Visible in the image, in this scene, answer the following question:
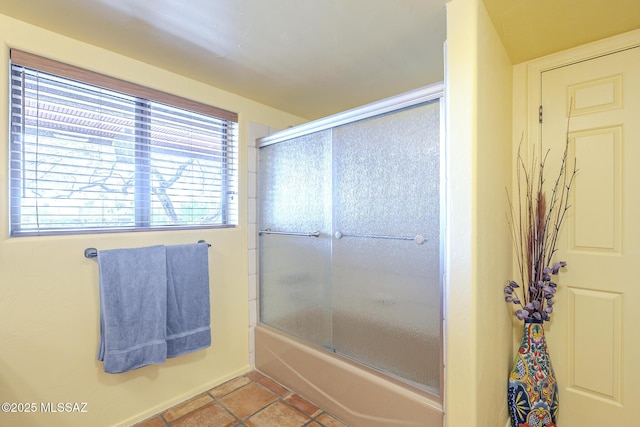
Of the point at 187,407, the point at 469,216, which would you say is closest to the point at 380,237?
the point at 469,216

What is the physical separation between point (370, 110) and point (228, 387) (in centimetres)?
198

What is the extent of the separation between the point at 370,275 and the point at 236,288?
3.46 feet

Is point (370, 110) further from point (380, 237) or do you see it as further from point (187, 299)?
point (187, 299)

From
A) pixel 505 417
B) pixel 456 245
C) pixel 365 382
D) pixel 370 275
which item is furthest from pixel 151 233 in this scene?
pixel 505 417

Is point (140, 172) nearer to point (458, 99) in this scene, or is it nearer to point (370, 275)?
point (370, 275)

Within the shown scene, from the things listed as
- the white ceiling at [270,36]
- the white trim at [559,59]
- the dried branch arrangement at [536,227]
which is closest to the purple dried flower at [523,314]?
the dried branch arrangement at [536,227]

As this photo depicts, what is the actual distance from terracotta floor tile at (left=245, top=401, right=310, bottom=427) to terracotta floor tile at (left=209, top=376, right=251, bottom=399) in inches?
12.9

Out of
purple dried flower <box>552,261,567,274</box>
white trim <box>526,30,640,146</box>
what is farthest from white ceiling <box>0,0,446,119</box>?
purple dried flower <box>552,261,567,274</box>

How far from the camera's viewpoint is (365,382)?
151 centimetres

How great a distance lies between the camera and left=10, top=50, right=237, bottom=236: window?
4.38 ft

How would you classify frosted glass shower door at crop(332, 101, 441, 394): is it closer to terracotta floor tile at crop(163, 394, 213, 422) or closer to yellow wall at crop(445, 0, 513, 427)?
yellow wall at crop(445, 0, 513, 427)

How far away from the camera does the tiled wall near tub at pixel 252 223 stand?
7.09ft

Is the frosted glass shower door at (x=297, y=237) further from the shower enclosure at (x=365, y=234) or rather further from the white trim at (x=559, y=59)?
the white trim at (x=559, y=59)

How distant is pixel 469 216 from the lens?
3.58 feet
